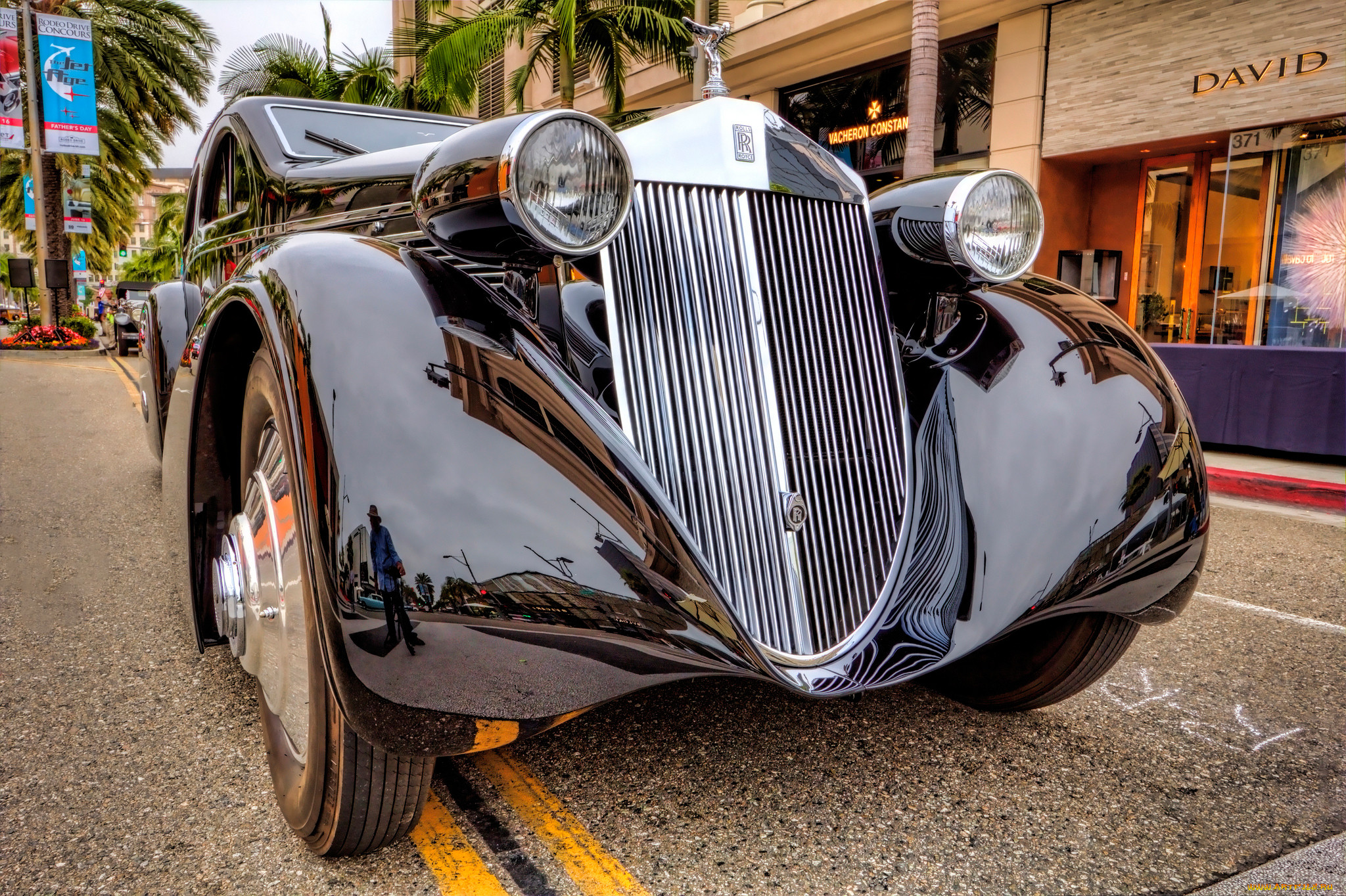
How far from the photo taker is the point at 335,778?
1.61 m

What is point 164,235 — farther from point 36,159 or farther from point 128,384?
point 128,384

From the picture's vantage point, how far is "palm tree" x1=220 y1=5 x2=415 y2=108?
1761 centimetres

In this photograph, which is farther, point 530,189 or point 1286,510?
point 1286,510

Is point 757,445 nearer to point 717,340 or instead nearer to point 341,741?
point 717,340

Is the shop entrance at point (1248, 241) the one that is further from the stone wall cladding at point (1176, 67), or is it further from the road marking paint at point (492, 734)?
the road marking paint at point (492, 734)

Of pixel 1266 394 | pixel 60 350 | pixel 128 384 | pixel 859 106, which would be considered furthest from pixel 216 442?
pixel 60 350

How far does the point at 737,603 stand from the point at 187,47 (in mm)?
22860

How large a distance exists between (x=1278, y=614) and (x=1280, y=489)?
10.3ft

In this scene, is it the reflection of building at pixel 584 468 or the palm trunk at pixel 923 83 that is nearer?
the reflection of building at pixel 584 468

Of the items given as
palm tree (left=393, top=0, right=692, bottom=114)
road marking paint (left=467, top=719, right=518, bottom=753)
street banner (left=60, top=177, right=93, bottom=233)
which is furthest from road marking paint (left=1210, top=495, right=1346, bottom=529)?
street banner (left=60, top=177, right=93, bottom=233)

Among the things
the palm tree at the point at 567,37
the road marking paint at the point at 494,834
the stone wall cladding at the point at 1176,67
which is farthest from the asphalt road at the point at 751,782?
the palm tree at the point at 567,37

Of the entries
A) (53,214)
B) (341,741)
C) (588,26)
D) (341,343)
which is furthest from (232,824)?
(53,214)

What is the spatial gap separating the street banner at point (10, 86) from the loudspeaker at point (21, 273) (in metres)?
2.28

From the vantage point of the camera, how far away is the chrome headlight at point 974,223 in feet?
7.29
